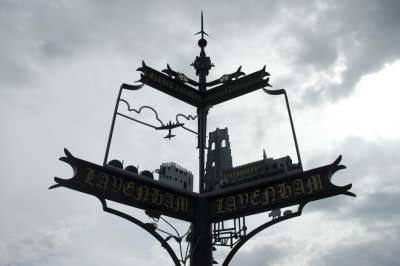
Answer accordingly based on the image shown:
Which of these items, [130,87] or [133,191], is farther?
[130,87]

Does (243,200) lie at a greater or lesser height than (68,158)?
lesser

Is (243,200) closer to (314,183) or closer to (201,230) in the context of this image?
(201,230)

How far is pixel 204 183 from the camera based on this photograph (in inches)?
302

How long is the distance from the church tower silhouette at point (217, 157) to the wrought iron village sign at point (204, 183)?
27mm

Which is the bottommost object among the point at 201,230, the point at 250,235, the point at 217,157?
the point at 250,235

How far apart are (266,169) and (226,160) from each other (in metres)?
1.75

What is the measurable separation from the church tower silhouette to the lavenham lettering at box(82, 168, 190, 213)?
39.1 inches

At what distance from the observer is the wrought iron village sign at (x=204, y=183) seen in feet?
19.0

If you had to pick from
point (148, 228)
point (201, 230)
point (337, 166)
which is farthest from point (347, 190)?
point (148, 228)

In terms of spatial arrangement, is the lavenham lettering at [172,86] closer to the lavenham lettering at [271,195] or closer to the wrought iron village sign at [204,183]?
the wrought iron village sign at [204,183]

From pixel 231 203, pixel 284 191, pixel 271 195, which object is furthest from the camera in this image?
pixel 231 203

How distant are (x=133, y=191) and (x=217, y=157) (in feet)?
9.69

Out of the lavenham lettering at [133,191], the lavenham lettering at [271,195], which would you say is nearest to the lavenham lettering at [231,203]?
the lavenham lettering at [271,195]

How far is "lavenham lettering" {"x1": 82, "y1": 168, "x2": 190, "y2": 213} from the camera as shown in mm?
5734
